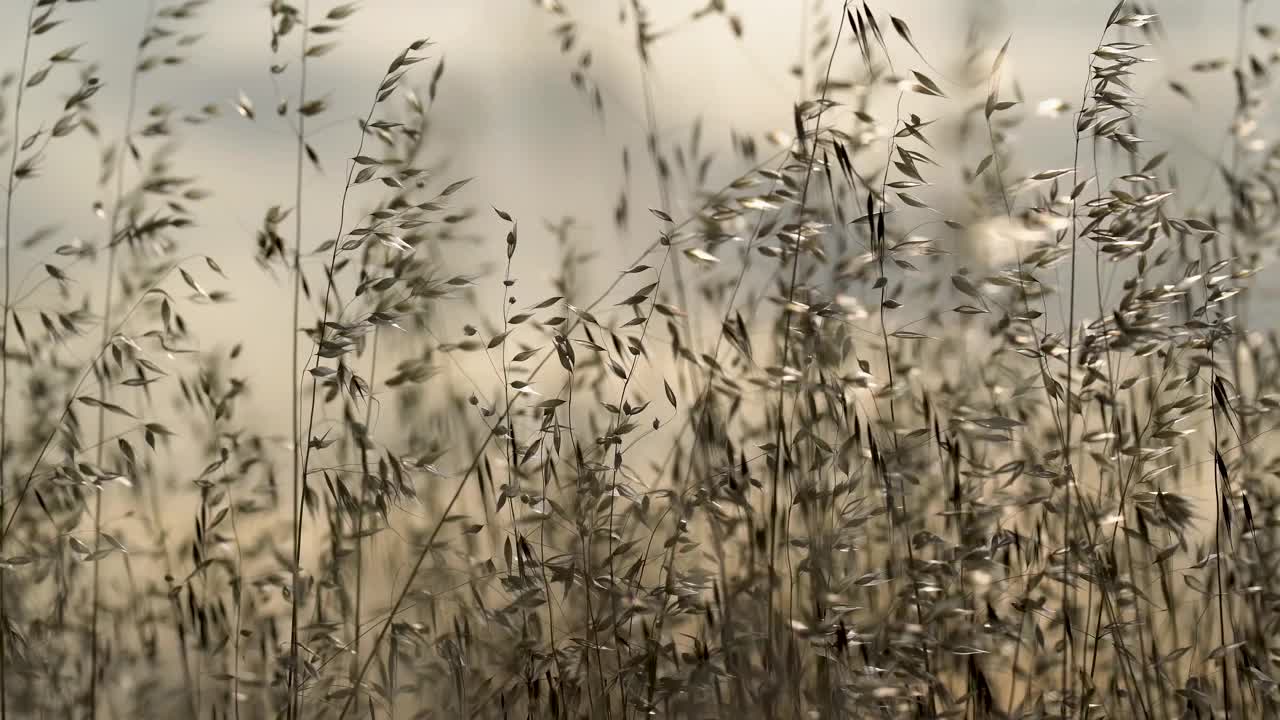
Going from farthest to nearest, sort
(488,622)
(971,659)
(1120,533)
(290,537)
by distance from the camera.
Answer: (290,537)
(1120,533)
(488,622)
(971,659)

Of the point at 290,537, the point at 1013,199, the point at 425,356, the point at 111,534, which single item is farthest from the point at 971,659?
the point at 111,534

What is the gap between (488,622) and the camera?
5.82ft

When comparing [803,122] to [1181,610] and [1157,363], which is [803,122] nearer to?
[1157,363]

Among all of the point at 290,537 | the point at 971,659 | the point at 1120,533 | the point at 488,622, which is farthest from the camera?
the point at 290,537

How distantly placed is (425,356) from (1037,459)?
115 cm

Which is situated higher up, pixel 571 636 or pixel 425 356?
pixel 425 356

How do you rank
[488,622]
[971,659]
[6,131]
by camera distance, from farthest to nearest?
[6,131]
[488,622]
[971,659]

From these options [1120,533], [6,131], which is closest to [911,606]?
[1120,533]

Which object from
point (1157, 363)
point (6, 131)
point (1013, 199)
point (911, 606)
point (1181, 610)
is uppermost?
point (6, 131)

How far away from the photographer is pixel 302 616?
6.10ft

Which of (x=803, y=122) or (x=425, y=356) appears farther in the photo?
(x=425, y=356)

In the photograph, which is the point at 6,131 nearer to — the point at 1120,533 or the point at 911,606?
the point at 911,606

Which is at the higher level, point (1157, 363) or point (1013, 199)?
point (1013, 199)

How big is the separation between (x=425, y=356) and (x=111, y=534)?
73cm
